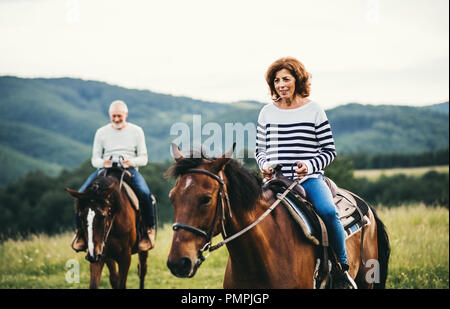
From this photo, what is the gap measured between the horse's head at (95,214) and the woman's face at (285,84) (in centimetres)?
308

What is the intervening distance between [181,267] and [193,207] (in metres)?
0.41

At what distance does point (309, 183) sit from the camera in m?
3.79

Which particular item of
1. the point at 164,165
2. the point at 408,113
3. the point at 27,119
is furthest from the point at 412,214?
the point at 27,119

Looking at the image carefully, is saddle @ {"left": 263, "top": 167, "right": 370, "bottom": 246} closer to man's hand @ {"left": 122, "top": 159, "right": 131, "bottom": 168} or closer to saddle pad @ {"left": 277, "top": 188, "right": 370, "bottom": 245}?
saddle pad @ {"left": 277, "top": 188, "right": 370, "bottom": 245}

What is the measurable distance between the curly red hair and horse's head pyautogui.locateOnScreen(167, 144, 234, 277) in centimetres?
123

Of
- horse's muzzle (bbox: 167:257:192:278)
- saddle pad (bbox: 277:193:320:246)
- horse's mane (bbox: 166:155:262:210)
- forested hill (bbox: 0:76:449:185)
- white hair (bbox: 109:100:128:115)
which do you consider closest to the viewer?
horse's muzzle (bbox: 167:257:192:278)

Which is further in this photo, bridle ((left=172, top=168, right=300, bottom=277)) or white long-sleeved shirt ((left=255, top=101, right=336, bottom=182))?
white long-sleeved shirt ((left=255, top=101, right=336, bottom=182))

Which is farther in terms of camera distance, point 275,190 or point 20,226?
point 20,226

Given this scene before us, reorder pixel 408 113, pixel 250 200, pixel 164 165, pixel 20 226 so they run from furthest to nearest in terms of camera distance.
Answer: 1. pixel 408 113
2. pixel 164 165
3. pixel 20 226
4. pixel 250 200

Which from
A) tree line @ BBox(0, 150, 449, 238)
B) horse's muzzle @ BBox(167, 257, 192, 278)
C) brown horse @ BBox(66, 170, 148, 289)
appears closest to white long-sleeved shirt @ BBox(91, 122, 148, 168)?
brown horse @ BBox(66, 170, 148, 289)

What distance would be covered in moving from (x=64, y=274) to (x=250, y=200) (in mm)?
8405

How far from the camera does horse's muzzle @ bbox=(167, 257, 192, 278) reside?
2.65 meters

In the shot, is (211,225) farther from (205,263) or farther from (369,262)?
(205,263)

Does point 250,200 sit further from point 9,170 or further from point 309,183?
point 9,170
